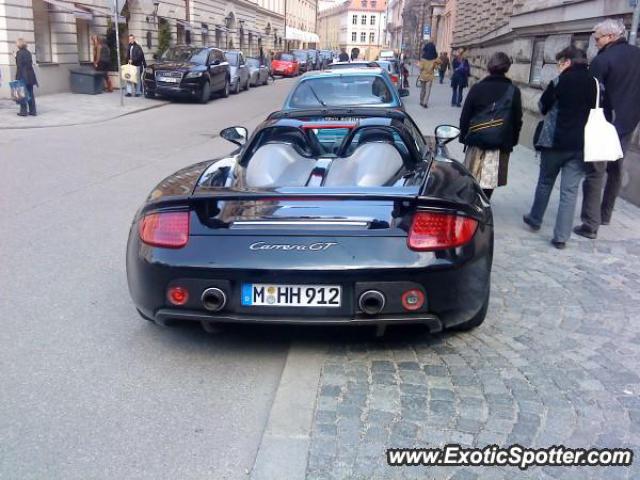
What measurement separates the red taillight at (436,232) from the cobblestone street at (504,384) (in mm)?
693

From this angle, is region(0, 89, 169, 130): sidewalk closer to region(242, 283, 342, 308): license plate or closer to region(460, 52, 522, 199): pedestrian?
region(460, 52, 522, 199): pedestrian

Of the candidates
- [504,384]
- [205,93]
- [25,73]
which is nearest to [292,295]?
[504,384]

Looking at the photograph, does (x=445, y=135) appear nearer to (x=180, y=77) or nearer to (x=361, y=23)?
(x=180, y=77)

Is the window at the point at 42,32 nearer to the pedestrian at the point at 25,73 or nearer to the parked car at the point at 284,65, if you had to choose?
the pedestrian at the point at 25,73

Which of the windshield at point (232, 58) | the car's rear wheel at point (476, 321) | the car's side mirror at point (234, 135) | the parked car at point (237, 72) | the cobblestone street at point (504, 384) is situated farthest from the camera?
the windshield at point (232, 58)

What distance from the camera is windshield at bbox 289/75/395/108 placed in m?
7.65

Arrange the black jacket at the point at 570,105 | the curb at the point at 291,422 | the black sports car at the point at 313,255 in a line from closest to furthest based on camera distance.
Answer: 1. the curb at the point at 291,422
2. the black sports car at the point at 313,255
3. the black jacket at the point at 570,105

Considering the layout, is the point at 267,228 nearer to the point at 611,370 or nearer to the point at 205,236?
the point at 205,236

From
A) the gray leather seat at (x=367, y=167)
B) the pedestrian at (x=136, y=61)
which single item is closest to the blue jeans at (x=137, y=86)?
the pedestrian at (x=136, y=61)

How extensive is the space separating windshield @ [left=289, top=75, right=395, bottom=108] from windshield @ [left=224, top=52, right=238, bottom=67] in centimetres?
2103

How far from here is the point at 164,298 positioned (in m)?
3.52

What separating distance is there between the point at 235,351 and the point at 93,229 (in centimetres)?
321

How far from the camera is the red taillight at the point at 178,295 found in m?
3.45

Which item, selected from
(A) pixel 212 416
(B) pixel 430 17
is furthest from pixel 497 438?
(B) pixel 430 17
